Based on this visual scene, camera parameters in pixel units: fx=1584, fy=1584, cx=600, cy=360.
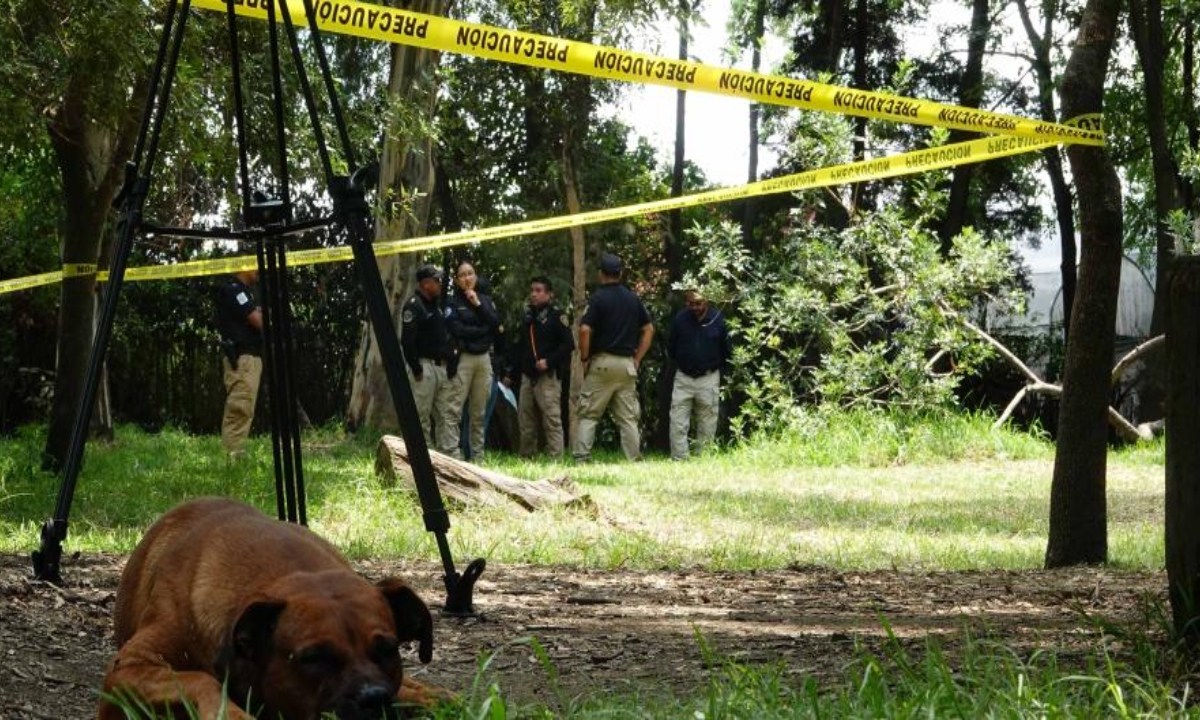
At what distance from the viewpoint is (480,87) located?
27297mm

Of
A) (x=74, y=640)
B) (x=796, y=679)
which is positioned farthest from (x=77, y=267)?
(x=796, y=679)

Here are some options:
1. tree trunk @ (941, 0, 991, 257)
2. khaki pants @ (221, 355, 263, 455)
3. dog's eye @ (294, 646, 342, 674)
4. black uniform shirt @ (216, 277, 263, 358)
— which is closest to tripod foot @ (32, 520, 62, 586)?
dog's eye @ (294, 646, 342, 674)

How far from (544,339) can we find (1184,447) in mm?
15704

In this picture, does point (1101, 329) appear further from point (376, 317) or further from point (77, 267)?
point (77, 267)

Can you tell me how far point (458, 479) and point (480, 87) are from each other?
1726 centimetres

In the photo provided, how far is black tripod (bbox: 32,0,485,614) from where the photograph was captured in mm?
4957

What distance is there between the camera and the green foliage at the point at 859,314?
63.8ft

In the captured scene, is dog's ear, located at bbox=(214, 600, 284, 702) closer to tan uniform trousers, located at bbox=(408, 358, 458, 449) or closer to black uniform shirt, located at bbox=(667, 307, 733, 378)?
tan uniform trousers, located at bbox=(408, 358, 458, 449)

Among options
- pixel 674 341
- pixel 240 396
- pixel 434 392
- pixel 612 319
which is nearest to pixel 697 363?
pixel 674 341

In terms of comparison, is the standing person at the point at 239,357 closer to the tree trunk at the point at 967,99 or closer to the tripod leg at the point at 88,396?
the tripod leg at the point at 88,396

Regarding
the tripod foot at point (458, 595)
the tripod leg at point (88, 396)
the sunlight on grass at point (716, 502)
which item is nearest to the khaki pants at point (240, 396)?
the sunlight on grass at point (716, 502)

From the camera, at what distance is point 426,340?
682 inches

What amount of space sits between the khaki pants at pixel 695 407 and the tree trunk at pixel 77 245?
27.8 feet

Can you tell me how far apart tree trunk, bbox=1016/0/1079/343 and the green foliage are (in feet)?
12.7
